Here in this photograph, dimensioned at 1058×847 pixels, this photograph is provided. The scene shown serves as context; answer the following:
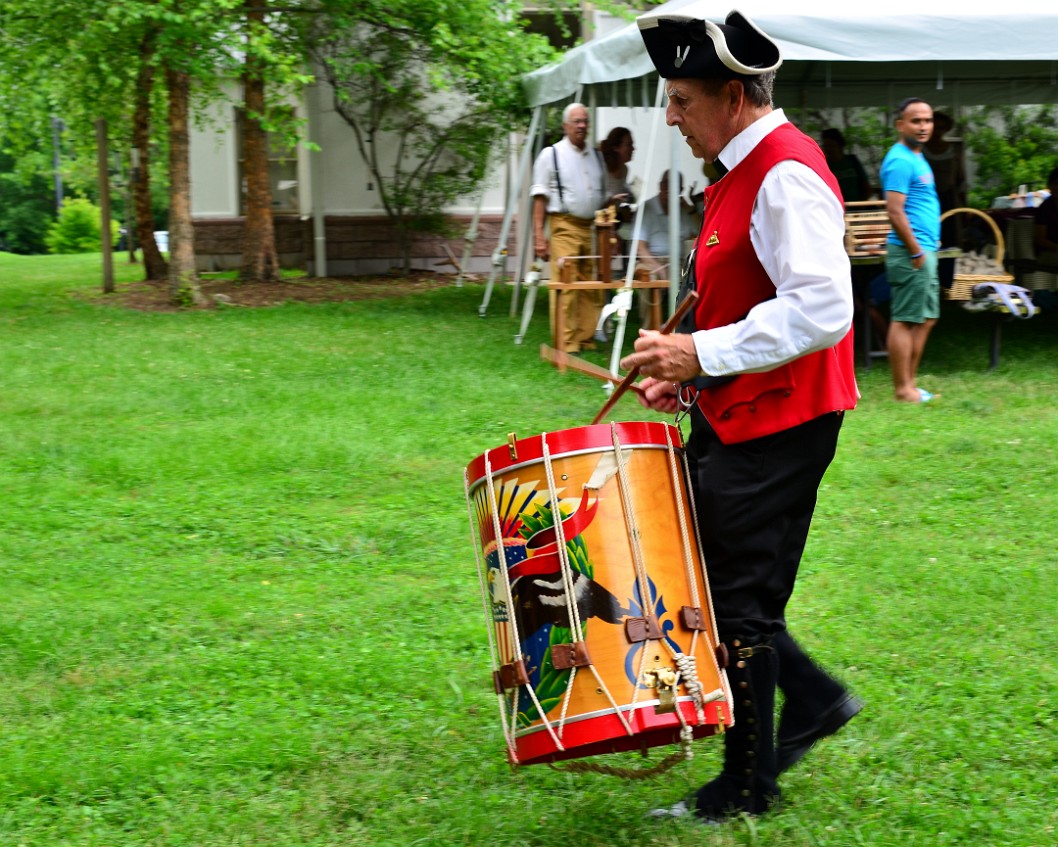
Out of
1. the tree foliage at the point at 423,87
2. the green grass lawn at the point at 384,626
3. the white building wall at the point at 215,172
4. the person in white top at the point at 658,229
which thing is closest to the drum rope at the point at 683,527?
the green grass lawn at the point at 384,626

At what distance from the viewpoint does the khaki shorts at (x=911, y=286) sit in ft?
27.5

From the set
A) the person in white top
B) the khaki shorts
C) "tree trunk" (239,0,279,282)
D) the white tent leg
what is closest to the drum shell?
the khaki shorts

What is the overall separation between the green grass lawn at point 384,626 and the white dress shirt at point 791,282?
48.9 inches

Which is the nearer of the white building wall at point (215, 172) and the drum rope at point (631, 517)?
the drum rope at point (631, 517)

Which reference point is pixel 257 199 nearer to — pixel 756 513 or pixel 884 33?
pixel 884 33

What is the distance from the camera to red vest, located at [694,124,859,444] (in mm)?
2795

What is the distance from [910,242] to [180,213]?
9.08 m

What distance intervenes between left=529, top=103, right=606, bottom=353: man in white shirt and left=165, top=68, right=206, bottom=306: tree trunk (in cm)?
520

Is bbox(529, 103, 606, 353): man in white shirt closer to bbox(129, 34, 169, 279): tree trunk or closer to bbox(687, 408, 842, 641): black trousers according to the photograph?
bbox(129, 34, 169, 279): tree trunk

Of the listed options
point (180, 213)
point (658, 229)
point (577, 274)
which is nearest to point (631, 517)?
point (577, 274)

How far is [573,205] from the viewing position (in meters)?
11.0

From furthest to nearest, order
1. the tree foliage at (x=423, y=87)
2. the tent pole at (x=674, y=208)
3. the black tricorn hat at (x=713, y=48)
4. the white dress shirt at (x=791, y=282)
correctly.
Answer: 1. the tree foliage at (x=423, y=87)
2. the tent pole at (x=674, y=208)
3. the black tricorn hat at (x=713, y=48)
4. the white dress shirt at (x=791, y=282)

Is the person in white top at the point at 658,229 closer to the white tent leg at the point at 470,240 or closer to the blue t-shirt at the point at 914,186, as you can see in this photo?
the blue t-shirt at the point at 914,186

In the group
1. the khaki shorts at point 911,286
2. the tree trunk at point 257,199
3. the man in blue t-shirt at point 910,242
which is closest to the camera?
the man in blue t-shirt at point 910,242
